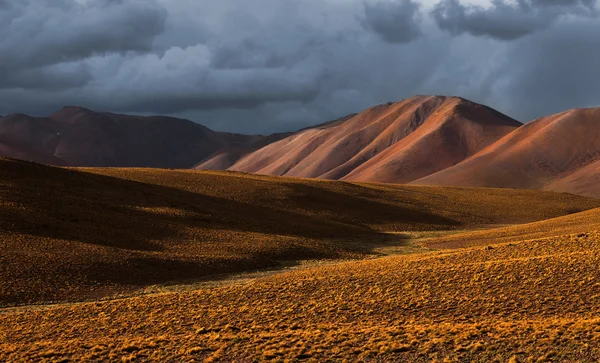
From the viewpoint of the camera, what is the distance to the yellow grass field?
25266 millimetres

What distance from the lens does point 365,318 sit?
31.6 meters

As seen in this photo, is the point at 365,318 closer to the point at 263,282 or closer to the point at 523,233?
the point at 263,282

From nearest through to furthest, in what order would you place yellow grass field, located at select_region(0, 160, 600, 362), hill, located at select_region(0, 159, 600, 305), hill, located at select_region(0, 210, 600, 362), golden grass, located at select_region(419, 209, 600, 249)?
hill, located at select_region(0, 210, 600, 362), yellow grass field, located at select_region(0, 160, 600, 362), hill, located at select_region(0, 159, 600, 305), golden grass, located at select_region(419, 209, 600, 249)

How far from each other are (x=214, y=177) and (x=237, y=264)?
57413 mm

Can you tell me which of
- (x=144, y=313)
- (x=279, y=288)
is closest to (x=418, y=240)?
(x=279, y=288)

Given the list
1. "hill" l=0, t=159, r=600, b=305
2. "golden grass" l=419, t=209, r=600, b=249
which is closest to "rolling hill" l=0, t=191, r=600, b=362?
"hill" l=0, t=159, r=600, b=305

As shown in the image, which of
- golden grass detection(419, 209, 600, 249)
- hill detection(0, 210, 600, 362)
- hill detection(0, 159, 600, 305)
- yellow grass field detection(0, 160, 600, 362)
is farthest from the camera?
golden grass detection(419, 209, 600, 249)

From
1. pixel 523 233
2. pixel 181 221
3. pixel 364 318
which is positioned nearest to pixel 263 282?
pixel 364 318

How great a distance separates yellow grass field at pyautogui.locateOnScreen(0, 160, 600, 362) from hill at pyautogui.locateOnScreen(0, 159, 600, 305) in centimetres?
29

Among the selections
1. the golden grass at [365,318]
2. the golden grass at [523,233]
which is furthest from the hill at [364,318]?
the golden grass at [523,233]

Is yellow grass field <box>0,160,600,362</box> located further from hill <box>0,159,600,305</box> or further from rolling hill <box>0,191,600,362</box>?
hill <box>0,159,600,305</box>

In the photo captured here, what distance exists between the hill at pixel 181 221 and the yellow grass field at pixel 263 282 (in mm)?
286

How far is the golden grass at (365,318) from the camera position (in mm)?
23922

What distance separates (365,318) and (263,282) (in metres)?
14.4
